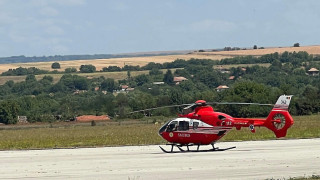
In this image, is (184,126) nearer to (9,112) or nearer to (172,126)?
(172,126)

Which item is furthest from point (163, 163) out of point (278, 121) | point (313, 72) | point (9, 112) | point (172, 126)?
point (313, 72)

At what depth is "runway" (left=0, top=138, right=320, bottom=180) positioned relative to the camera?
89.2 ft

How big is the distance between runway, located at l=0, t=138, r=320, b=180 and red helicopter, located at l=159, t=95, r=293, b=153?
1.01 meters

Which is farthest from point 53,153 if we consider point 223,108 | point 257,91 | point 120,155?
point 257,91

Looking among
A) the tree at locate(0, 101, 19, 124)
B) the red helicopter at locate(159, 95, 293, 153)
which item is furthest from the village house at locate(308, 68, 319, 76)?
the red helicopter at locate(159, 95, 293, 153)

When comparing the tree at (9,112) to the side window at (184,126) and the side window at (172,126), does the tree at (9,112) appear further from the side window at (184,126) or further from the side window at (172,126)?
the side window at (184,126)

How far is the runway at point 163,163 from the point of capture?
89.2 feet

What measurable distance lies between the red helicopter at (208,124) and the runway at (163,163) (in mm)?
1010

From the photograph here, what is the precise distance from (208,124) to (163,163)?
6247 millimetres

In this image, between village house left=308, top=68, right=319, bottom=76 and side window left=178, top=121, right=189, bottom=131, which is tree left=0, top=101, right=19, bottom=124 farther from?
village house left=308, top=68, right=319, bottom=76

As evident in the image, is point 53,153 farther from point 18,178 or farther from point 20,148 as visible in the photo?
point 18,178

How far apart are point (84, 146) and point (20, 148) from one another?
11.8ft

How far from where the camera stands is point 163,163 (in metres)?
30.9

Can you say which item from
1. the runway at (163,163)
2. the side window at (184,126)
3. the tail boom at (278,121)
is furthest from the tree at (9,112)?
the tail boom at (278,121)
